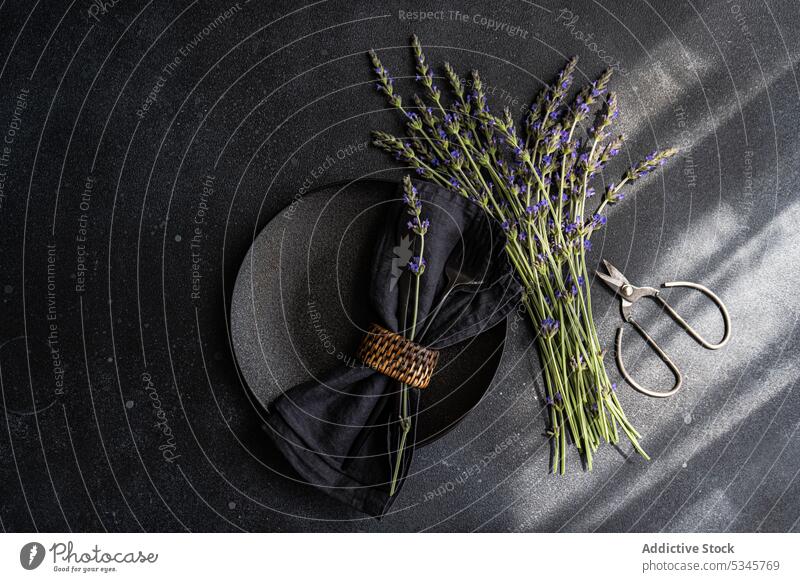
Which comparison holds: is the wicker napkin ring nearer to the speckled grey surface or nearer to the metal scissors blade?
the speckled grey surface

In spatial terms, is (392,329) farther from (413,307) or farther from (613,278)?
(613,278)

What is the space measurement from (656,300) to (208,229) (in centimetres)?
53

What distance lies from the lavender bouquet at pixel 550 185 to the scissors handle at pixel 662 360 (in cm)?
2

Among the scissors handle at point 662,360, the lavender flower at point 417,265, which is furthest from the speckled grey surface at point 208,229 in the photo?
the lavender flower at point 417,265

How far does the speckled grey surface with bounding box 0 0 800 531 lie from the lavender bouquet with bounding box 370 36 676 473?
0.02 metres

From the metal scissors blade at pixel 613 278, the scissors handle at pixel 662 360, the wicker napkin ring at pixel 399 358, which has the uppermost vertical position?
the metal scissors blade at pixel 613 278

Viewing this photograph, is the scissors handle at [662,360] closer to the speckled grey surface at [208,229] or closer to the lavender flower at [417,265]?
the speckled grey surface at [208,229]

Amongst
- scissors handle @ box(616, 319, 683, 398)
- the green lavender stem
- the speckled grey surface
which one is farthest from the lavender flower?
scissors handle @ box(616, 319, 683, 398)

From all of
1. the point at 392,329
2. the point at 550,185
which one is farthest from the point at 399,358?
the point at 550,185

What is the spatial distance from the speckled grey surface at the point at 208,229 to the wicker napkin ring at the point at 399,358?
0.35 feet

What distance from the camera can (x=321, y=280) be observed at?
70cm

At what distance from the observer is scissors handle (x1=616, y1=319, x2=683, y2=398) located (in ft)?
2.34

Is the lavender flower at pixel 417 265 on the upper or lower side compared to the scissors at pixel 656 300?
upper

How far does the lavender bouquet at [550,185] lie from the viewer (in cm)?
68
